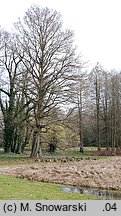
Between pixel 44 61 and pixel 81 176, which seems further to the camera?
pixel 44 61

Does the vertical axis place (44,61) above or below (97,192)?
above

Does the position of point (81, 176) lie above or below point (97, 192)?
above

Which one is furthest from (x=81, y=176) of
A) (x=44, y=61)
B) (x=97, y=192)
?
(x=44, y=61)

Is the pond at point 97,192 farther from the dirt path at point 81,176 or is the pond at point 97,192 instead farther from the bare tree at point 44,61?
the bare tree at point 44,61

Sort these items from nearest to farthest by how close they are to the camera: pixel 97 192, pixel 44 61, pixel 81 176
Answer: pixel 97 192
pixel 81 176
pixel 44 61

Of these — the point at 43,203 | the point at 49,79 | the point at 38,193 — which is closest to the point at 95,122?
the point at 49,79

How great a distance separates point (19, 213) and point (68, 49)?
30049 millimetres

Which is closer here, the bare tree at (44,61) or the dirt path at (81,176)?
the dirt path at (81,176)

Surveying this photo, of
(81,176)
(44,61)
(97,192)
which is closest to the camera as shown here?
(97,192)

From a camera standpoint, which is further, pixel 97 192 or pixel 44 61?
pixel 44 61

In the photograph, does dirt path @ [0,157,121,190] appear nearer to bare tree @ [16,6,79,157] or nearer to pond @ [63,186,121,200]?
pond @ [63,186,121,200]

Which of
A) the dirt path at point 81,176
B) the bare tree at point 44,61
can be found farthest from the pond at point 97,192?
the bare tree at point 44,61

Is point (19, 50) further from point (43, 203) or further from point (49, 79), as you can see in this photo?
point (43, 203)

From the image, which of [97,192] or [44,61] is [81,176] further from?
[44,61]
